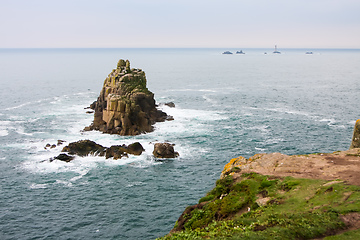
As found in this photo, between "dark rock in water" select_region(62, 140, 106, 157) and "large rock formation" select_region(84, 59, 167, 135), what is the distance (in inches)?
497

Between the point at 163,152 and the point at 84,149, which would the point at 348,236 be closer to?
the point at 163,152

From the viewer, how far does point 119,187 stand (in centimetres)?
5391

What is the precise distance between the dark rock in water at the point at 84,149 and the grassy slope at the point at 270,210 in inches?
1437

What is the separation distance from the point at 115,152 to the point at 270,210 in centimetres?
4311

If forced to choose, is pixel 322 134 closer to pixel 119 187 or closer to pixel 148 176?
pixel 148 176

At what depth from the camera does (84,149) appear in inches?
2662

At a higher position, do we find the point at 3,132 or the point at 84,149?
the point at 84,149

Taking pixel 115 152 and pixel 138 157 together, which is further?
pixel 115 152

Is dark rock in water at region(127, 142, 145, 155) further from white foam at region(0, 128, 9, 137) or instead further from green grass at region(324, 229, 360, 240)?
green grass at region(324, 229, 360, 240)

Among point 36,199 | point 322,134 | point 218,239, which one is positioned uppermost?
point 218,239

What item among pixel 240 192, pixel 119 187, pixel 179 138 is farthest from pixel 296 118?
pixel 240 192

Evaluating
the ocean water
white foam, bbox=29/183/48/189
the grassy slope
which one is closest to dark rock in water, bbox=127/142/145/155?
the ocean water

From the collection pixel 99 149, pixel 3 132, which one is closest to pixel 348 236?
pixel 99 149

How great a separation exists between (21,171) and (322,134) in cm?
6527
